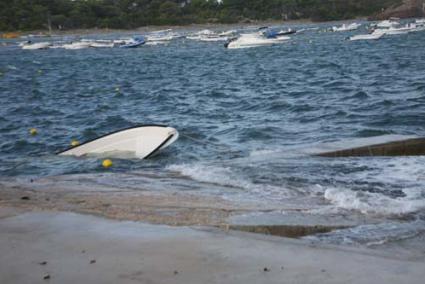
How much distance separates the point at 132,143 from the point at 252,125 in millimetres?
4538

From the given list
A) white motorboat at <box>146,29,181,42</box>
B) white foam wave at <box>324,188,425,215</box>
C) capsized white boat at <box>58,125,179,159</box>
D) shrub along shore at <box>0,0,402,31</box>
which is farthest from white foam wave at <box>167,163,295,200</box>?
shrub along shore at <box>0,0,402,31</box>

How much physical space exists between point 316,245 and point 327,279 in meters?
1.11

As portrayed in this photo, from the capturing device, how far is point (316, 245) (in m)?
6.97

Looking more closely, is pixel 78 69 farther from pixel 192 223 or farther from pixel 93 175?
pixel 192 223

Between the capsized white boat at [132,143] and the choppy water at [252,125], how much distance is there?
30 centimetres

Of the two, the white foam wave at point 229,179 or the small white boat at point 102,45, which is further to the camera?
the small white boat at point 102,45

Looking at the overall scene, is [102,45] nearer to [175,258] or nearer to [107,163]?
[107,163]

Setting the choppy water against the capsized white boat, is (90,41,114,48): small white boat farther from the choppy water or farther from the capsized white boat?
the capsized white boat

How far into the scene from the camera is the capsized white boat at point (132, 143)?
14.3 m

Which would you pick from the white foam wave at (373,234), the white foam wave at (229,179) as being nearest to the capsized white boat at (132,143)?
the white foam wave at (229,179)

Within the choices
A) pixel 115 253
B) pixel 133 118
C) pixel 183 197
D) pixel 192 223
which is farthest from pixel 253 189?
pixel 133 118

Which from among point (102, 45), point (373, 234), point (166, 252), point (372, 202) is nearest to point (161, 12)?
point (102, 45)

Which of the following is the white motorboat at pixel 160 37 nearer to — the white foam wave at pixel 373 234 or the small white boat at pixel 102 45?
the small white boat at pixel 102 45

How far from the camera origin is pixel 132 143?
47.6 ft
